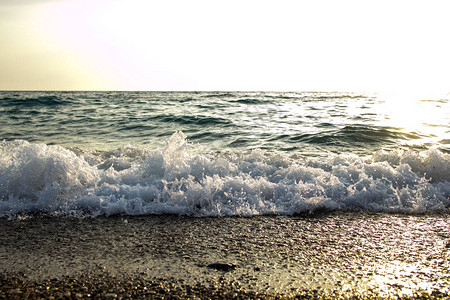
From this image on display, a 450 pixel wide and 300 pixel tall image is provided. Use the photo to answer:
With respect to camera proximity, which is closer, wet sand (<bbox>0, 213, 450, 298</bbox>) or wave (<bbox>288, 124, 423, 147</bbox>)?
wet sand (<bbox>0, 213, 450, 298</bbox>)

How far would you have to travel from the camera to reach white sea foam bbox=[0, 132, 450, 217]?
10.0 feet

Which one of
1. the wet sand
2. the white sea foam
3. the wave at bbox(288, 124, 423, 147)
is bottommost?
the wet sand

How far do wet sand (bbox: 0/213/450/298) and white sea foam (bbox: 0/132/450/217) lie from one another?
21 centimetres

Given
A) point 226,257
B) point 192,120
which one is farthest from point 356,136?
point 226,257

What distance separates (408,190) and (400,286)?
203 centimetres

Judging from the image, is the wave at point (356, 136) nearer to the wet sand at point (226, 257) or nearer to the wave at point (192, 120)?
the wave at point (192, 120)

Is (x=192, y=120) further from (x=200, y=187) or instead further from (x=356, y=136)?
(x=200, y=187)

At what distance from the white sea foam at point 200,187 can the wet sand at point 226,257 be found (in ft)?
0.70

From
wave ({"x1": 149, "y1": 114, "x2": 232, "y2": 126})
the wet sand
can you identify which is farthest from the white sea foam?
wave ({"x1": 149, "y1": 114, "x2": 232, "y2": 126})

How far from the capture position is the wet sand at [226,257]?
173 cm

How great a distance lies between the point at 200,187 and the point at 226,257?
1172 mm

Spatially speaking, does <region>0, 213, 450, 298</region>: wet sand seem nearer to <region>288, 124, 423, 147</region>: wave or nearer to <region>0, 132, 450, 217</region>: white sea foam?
<region>0, 132, 450, 217</region>: white sea foam

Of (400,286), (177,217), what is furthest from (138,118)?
(400,286)

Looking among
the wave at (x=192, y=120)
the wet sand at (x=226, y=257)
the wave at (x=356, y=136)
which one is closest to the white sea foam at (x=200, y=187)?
the wet sand at (x=226, y=257)
